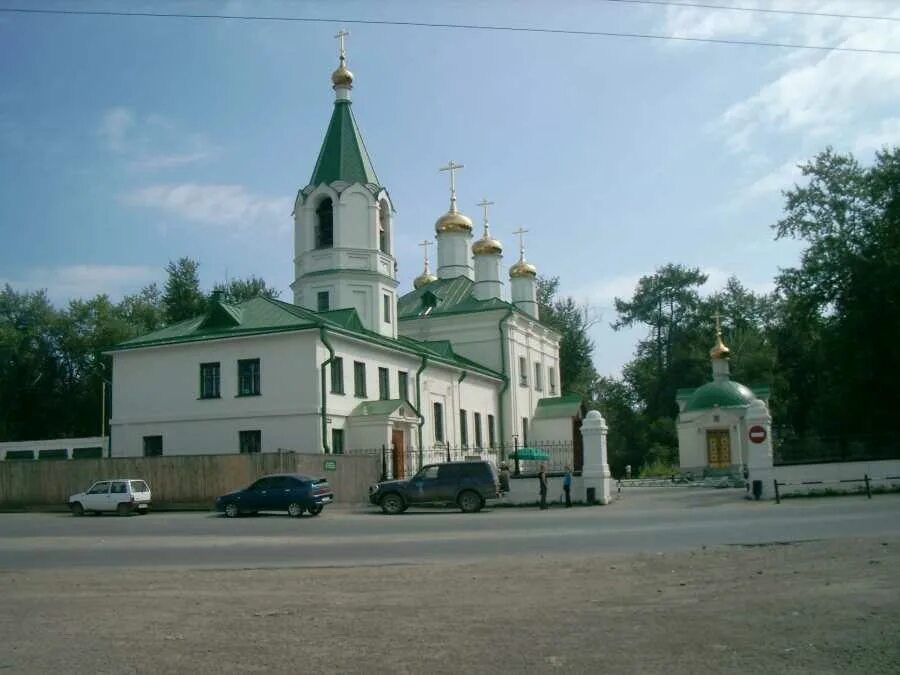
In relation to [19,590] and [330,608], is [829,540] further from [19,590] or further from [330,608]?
[19,590]

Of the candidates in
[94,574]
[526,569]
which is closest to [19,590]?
[94,574]

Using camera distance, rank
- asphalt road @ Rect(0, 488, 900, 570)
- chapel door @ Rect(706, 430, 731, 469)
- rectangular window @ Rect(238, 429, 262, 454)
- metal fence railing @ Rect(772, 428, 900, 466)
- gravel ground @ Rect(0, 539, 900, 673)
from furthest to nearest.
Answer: chapel door @ Rect(706, 430, 731, 469) < rectangular window @ Rect(238, 429, 262, 454) < metal fence railing @ Rect(772, 428, 900, 466) < asphalt road @ Rect(0, 488, 900, 570) < gravel ground @ Rect(0, 539, 900, 673)

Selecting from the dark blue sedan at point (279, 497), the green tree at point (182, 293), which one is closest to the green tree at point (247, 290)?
the green tree at point (182, 293)

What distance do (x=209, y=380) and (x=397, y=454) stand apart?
770cm

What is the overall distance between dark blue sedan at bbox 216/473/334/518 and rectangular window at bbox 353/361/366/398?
899 centimetres

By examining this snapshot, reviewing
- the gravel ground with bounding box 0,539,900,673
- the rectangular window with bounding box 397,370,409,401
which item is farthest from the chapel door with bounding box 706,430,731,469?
the gravel ground with bounding box 0,539,900,673

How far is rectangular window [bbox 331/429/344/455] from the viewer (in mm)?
32312

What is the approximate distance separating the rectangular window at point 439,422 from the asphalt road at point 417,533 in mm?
13258

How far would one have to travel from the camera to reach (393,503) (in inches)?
1039

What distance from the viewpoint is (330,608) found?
377 inches

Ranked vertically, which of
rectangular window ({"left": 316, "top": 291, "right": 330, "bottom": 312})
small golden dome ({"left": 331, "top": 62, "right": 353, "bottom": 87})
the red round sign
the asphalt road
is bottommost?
the asphalt road

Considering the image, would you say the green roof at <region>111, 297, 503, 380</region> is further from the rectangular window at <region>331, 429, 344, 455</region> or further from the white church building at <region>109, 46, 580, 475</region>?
the rectangular window at <region>331, 429, 344, 455</region>

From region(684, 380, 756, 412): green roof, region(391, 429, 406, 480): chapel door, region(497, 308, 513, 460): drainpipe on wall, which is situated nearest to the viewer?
region(391, 429, 406, 480): chapel door

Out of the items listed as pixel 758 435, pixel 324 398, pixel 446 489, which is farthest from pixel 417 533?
pixel 758 435
